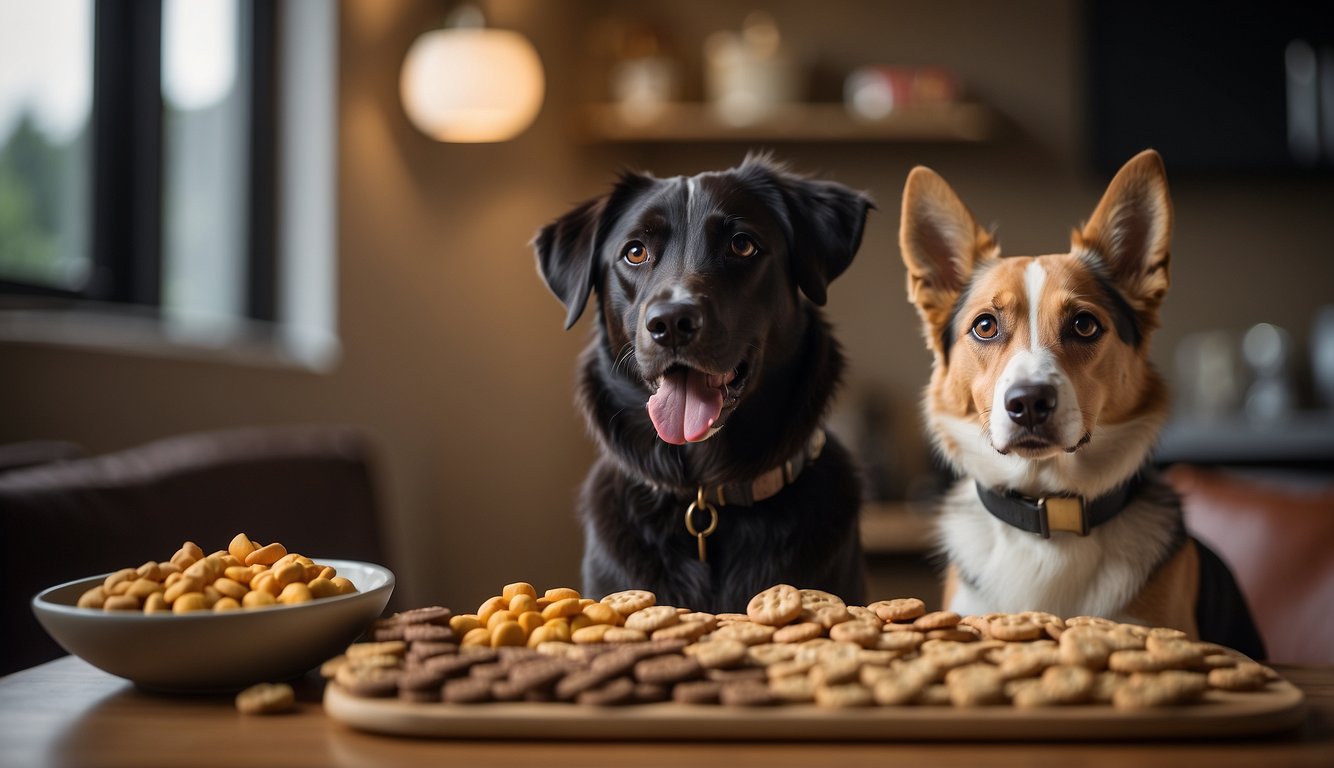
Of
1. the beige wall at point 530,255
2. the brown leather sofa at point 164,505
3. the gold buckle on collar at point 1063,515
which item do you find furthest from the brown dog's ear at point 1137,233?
the beige wall at point 530,255

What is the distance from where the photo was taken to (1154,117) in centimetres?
447

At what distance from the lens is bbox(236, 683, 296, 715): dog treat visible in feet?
2.95

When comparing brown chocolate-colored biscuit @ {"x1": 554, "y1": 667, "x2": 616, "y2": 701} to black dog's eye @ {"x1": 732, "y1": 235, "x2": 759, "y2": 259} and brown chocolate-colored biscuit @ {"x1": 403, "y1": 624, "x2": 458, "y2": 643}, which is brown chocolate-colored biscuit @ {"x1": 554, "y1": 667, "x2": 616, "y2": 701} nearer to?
brown chocolate-colored biscuit @ {"x1": 403, "y1": 624, "x2": 458, "y2": 643}

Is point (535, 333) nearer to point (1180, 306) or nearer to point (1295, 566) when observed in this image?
point (1180, 306)

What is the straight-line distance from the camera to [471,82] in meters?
3.55

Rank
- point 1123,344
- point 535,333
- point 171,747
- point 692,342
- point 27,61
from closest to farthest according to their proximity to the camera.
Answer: point 171,747 < point 692,342 < point 1123,344 < point 27,61 < point 535,333

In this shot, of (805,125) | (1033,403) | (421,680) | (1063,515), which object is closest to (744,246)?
(1033,403)

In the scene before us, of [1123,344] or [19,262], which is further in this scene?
[19,262]

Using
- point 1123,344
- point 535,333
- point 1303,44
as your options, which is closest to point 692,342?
point 1123,344

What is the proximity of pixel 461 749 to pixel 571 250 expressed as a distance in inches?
32.0

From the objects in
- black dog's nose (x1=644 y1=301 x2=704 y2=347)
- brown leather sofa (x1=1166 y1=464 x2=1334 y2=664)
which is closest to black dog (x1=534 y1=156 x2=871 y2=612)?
black dog's nose (x1=644 y1=301 x2=704 y2=347)

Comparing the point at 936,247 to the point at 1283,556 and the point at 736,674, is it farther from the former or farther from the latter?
the point at 1283,556

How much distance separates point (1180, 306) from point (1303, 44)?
1139 millimetres

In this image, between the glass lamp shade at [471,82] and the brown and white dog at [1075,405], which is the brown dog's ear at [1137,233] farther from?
the glass lamp shade at [471,82]
